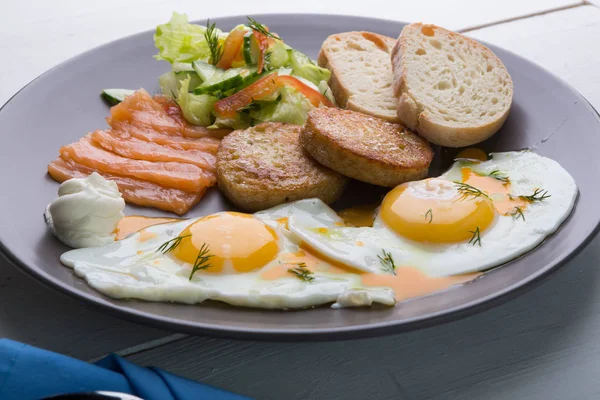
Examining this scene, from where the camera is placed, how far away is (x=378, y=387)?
266 cm

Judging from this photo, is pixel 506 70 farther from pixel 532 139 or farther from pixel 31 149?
pixel 31 149

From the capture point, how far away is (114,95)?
446 cm

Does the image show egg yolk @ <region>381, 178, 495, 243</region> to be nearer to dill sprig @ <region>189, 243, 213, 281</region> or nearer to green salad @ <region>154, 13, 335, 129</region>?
dill sprig @ <region>189, 243, 213, 281</region>

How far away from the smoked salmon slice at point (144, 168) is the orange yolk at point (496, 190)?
1324 millimetres

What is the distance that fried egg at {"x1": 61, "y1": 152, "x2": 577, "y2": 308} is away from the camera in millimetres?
2793

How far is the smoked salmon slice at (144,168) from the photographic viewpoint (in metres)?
3.67

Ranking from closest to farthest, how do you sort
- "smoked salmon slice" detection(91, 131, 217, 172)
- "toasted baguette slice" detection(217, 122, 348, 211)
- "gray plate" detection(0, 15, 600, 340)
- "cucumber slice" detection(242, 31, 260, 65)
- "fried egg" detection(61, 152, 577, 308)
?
"gray plate" detection(0, 15, 600, 340)
"fried egg" detection(61, 152, 577, 308)
"toasted baguette slice" detection(217, 122, 348, 211)
"smoked salmon slice" detection(91, 131, 217, 172)
"cucumber slice" detection(242, 31, 260, 65)

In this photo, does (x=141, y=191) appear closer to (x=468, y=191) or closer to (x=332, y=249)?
(x=332, y=249)

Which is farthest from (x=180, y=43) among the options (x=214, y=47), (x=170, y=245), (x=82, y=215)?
(x=170, y=245)

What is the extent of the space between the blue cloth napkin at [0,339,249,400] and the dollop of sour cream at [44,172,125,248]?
0.69 metres

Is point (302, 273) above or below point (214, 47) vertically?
below

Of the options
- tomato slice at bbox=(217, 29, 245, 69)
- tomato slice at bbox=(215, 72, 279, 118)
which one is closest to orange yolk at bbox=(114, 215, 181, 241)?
tomato slice at bbox=(215, 72, 279, 118)

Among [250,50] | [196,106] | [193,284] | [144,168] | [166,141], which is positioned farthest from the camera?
[250,50]

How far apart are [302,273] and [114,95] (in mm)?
2161
